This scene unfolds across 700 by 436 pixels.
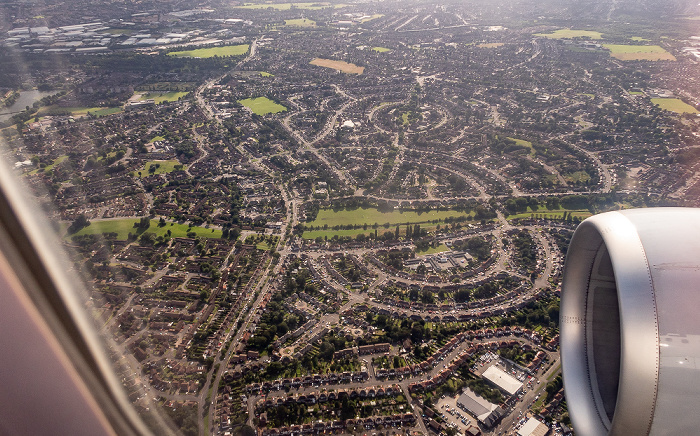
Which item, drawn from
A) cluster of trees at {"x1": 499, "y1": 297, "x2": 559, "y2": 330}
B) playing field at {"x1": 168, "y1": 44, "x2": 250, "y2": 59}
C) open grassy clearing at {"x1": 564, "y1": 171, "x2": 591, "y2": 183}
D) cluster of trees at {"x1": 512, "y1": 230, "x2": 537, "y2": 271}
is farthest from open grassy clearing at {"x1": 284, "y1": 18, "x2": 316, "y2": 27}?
cluster of trees at {"x1": 499, "y1": 297, "x2": 559, "y2": 330}

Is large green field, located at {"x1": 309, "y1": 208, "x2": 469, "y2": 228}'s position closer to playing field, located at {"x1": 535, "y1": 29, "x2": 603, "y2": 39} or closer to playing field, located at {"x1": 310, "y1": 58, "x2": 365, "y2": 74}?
playing field, located at {"x1": 310, "y1": 58, "x2": 365, "y2": 74}

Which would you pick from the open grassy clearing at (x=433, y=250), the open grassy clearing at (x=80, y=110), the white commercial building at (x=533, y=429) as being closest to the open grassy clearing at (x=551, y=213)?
the open grassy clearing at (x=433, y=250)

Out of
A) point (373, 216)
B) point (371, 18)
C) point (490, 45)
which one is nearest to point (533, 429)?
point (373, 216)

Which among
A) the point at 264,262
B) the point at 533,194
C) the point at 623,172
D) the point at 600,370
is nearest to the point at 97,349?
the point at 600,370

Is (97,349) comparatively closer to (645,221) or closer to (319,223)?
(645,221)

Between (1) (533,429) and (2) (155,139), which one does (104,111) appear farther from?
(1) (533,429)

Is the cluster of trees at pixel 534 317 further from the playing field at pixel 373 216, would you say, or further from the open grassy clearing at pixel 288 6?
the open grassy clearing at pixel 288 6
